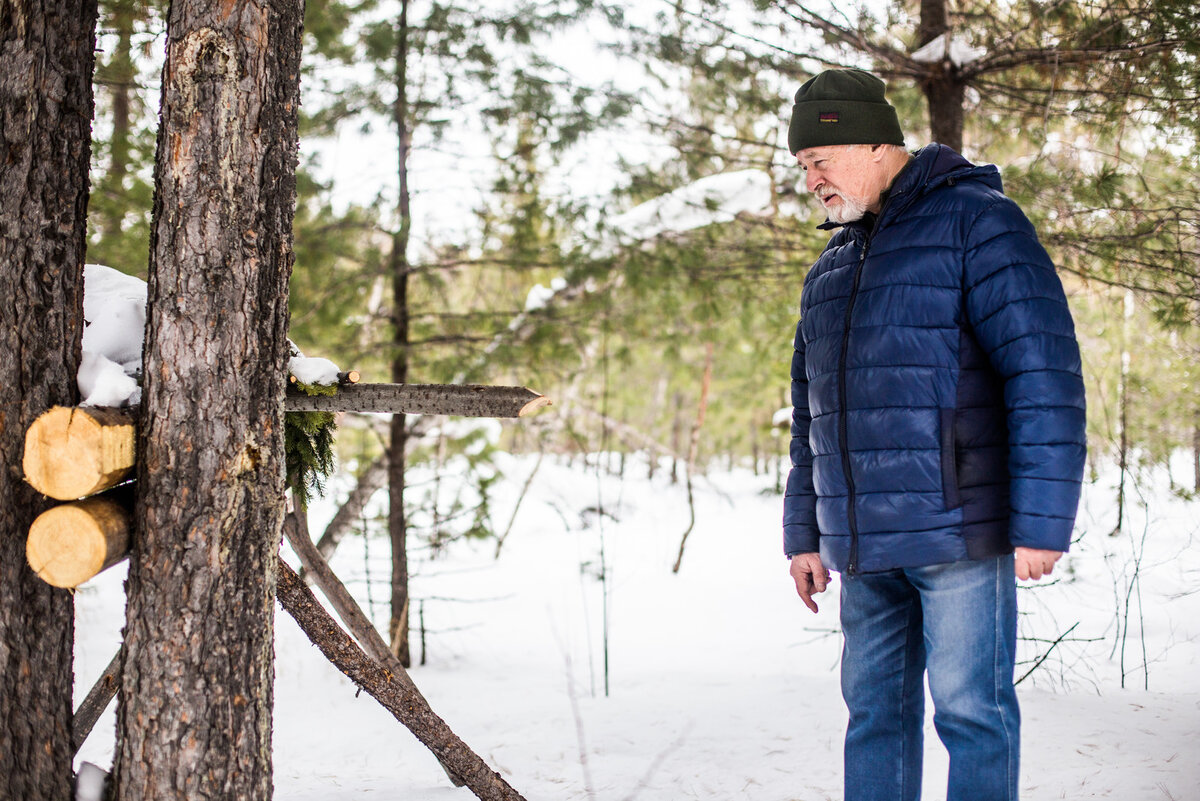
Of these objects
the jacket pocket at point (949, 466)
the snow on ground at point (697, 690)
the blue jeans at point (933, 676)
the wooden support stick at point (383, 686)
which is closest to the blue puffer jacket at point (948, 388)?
the jacket pocket at point (949, 466)

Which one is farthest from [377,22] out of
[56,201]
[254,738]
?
[254,738]

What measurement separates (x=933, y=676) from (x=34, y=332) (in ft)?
7.63

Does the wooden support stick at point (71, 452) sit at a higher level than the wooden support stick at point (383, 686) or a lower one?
higher

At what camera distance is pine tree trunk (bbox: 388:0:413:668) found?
210 inches

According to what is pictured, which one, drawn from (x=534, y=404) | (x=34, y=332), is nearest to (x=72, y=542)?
(x=34, y=332)

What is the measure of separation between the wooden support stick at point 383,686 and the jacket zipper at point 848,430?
1.29 meters

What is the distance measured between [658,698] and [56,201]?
3.56m

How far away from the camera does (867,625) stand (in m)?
2.17

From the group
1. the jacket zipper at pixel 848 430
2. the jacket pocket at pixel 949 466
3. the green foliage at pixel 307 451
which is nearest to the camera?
the jacket pocket at pixel 949 466

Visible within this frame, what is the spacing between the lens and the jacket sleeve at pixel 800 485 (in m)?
2.38

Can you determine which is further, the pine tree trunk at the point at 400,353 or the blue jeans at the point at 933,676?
the pine tree trunk at the point at 400,353

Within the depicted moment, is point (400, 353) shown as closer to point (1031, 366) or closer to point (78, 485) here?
point (78, 485)

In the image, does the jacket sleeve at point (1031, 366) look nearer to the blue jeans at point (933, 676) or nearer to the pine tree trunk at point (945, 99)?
the blue jeans at point (933, 676)

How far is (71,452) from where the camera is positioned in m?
1.80
